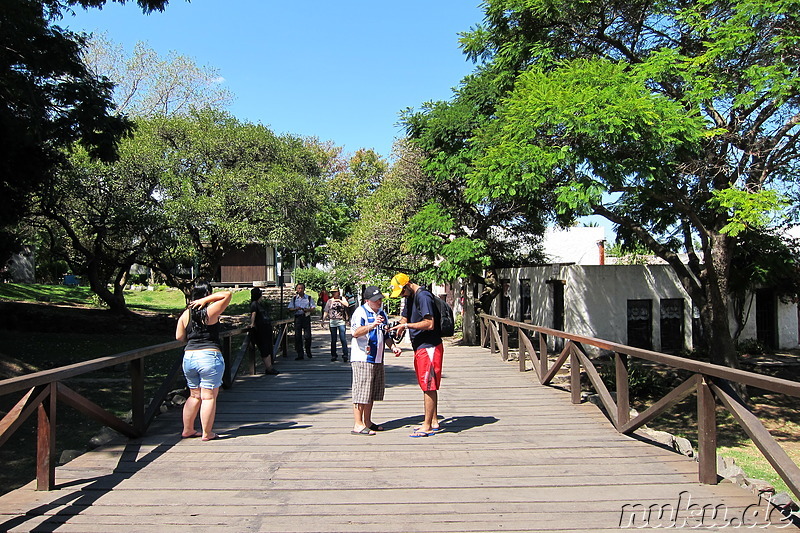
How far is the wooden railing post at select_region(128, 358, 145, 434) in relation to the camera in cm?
581

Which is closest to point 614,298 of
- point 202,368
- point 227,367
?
point 227,367

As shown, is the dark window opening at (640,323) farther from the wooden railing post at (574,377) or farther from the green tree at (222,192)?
the wooden railing post at (574,377)

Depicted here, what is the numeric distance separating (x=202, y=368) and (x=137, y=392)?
2.59ft

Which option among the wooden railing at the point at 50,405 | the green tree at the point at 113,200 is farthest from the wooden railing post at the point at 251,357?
the green tree at the point at 113,200

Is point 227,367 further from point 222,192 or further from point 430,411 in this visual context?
point 222,192

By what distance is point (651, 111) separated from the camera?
31.1 feet

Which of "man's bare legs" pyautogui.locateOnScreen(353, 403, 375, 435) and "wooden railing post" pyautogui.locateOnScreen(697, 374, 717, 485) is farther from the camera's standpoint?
"man's bare legs" pyautogui.locateOnScreen(353, 403, 375, 435)

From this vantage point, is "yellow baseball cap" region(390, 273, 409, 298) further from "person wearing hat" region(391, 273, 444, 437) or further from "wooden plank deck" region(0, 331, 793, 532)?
"wooden plank deck" region(0, 331, 793, 532)

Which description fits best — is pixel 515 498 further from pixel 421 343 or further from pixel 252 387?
pixel 252 387

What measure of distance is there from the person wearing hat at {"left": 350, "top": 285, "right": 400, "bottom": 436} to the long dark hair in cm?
139

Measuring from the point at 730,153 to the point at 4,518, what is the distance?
12.7 meters

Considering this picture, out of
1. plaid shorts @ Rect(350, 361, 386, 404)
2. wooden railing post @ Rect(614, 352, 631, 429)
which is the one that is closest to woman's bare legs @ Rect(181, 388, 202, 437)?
plaid shorts @ Rect(350, 361, 386, 404)

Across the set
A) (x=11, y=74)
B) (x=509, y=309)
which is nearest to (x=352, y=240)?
(x=509, y=309)

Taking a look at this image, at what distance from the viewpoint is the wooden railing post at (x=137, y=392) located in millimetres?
5812
